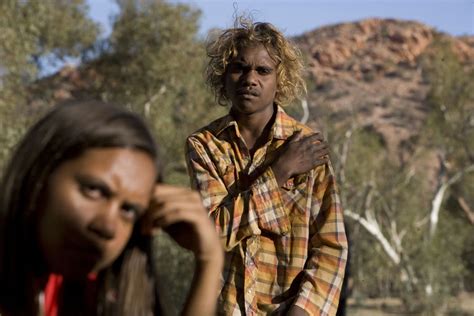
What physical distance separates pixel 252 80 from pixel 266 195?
567 mm

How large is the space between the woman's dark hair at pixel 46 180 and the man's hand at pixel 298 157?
210 cm

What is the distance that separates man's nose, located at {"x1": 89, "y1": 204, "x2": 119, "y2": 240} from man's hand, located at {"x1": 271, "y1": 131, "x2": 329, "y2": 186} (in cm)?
230

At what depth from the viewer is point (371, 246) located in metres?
33.3

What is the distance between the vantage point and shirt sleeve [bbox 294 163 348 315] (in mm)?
3889

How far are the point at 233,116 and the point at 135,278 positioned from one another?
246 cm

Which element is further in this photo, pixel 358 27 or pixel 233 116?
pixel 358 27

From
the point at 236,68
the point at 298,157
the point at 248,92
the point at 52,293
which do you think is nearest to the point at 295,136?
the point at 298,157

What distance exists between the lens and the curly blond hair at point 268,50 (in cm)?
419

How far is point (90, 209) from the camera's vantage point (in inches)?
57.6

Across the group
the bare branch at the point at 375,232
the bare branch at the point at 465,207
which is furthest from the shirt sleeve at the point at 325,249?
the bare branch at the point at 465,207

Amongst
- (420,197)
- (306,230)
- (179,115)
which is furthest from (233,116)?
(420,197)

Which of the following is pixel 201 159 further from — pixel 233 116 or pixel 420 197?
pixel 420 197

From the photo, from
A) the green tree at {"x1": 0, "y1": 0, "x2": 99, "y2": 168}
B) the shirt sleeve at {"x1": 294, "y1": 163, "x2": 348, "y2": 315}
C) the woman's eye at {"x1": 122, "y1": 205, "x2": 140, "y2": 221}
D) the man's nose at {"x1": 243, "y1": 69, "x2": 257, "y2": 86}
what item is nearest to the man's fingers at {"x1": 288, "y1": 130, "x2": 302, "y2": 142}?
the shirt sleeve at {"x1": 294, "y1": 163, "x2": 348, "y2": 315}

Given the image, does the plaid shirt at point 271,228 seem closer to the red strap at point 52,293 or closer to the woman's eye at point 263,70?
the woman's eye at point 263,70
